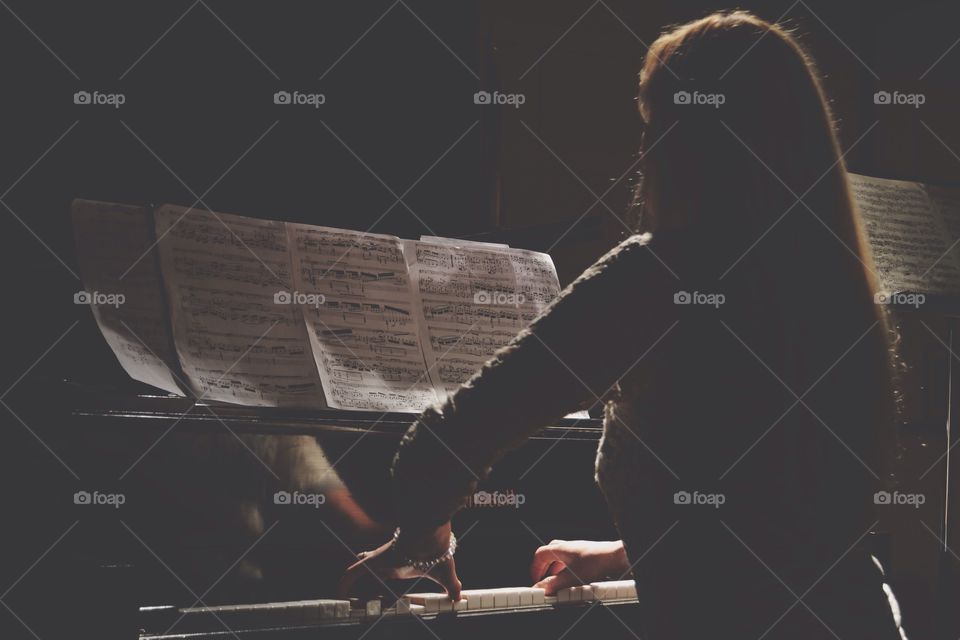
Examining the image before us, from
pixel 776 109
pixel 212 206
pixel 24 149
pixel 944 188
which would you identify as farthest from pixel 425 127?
pixel 944 188

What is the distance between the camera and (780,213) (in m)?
1.37

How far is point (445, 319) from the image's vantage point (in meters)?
2.36

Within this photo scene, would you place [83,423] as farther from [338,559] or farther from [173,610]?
[338,559]

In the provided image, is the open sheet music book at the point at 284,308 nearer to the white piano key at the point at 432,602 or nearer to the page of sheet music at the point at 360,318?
the page of sheet music at the point at 360,318

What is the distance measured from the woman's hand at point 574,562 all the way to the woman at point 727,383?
830 mm

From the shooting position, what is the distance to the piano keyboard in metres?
1.72

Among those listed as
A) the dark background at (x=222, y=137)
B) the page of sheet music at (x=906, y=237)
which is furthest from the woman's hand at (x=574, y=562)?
the page of sheet music at (x=906, y=237)

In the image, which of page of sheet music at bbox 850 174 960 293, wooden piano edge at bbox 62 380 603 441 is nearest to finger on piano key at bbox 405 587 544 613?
wooden piano edge at bbox 62 380 603 441

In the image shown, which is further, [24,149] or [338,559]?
[24,149]

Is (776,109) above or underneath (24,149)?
underneath

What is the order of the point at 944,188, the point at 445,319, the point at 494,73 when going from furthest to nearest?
the point at 944,188 < the point at 494,73 < the point at 445,319

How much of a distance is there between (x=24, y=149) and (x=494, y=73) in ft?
5.18

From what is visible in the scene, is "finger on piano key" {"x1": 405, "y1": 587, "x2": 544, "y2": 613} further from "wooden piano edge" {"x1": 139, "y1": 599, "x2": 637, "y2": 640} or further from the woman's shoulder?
the woman's shoulder

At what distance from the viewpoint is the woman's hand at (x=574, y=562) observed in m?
2.23
